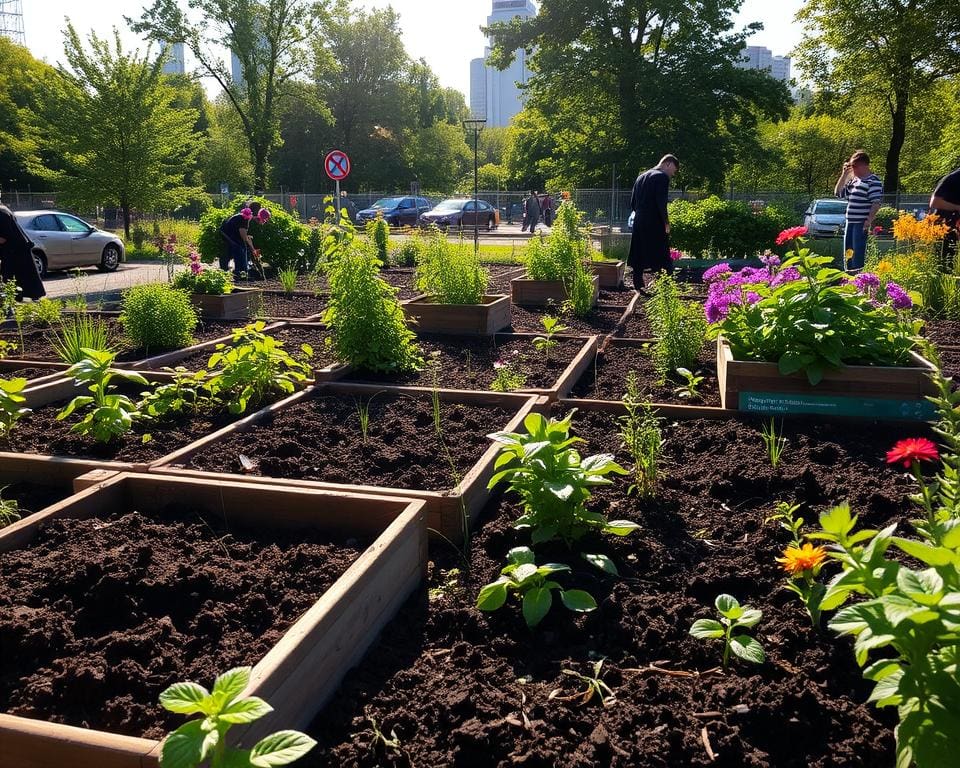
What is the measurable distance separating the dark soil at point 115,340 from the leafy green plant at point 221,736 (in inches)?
212

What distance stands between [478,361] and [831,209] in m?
23.0

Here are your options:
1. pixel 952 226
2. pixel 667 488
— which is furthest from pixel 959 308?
pixel 667 488

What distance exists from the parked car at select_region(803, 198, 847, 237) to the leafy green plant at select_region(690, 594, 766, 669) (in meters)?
24.6

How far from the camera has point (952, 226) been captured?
30.4 feet

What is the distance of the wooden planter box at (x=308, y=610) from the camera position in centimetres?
177

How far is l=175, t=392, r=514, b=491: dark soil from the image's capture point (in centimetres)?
372

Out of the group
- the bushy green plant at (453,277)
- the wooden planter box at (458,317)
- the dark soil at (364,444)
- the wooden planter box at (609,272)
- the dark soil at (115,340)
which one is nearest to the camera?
the dark soil at (364,444)

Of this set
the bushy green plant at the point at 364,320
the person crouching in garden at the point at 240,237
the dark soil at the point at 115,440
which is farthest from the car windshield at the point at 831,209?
the dark soil at the point at 115,440

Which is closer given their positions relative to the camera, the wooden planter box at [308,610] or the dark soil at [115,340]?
the wooden planter box at [308,610]

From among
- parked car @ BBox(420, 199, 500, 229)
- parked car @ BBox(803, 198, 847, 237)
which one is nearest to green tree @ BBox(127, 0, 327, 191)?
parked car @ BBox(420, 199, 500, 229)

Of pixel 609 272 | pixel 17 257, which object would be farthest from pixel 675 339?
pixel 17 257

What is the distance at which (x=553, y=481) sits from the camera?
9.37 ft

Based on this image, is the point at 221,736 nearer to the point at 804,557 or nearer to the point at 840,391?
the point at 804,557

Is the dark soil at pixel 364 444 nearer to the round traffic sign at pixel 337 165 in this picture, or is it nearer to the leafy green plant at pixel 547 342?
the leafy green plant at pixel 547 342
